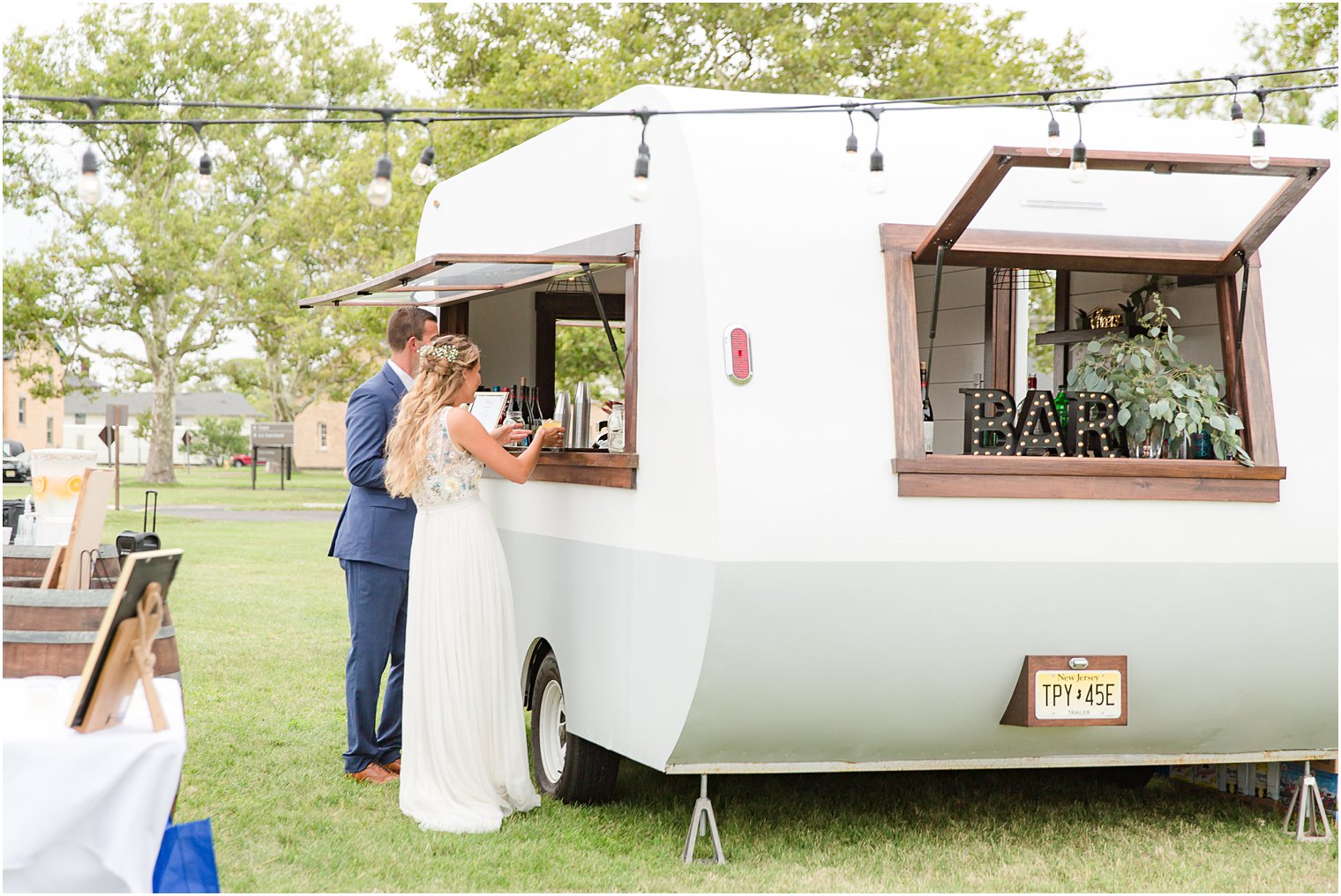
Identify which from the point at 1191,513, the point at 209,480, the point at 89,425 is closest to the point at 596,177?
the point at 1191,513

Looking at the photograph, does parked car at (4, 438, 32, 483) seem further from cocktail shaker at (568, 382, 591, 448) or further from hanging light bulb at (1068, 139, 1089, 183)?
hanging light bulb at (1068, 139, 1089, 183)

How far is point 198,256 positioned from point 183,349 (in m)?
3.87

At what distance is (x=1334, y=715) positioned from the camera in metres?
5.20

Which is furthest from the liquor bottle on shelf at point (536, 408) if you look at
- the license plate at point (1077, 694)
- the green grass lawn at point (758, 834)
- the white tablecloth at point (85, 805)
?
the white tablecloth at point (85, 805)

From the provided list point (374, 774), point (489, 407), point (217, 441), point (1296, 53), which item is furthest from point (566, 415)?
point (217, 441)

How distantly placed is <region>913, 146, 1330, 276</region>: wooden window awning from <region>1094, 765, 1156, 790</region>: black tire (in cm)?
242

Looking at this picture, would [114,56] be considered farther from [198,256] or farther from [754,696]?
[754,696]

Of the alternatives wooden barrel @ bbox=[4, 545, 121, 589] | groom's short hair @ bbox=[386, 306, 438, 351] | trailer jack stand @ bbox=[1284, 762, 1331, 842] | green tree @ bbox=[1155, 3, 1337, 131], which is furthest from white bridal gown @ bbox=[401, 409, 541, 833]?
green tree @ bbox=[1155, 3, 1337, 131]

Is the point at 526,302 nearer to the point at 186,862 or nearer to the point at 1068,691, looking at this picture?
the point at 1068,691

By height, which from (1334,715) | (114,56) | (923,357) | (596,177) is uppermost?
(114,56)

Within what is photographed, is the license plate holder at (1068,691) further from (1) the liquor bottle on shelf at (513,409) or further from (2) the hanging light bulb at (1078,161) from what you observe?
(1) the liquor bottle on shelf at (513,409)

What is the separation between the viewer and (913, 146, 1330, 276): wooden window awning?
4.93 meters

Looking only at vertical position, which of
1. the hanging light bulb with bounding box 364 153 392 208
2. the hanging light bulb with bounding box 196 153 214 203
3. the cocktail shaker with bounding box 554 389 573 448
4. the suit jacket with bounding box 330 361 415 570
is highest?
the hanging light bulb with bounding box 196 153 214 203

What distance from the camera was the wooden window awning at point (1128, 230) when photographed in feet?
16.2
